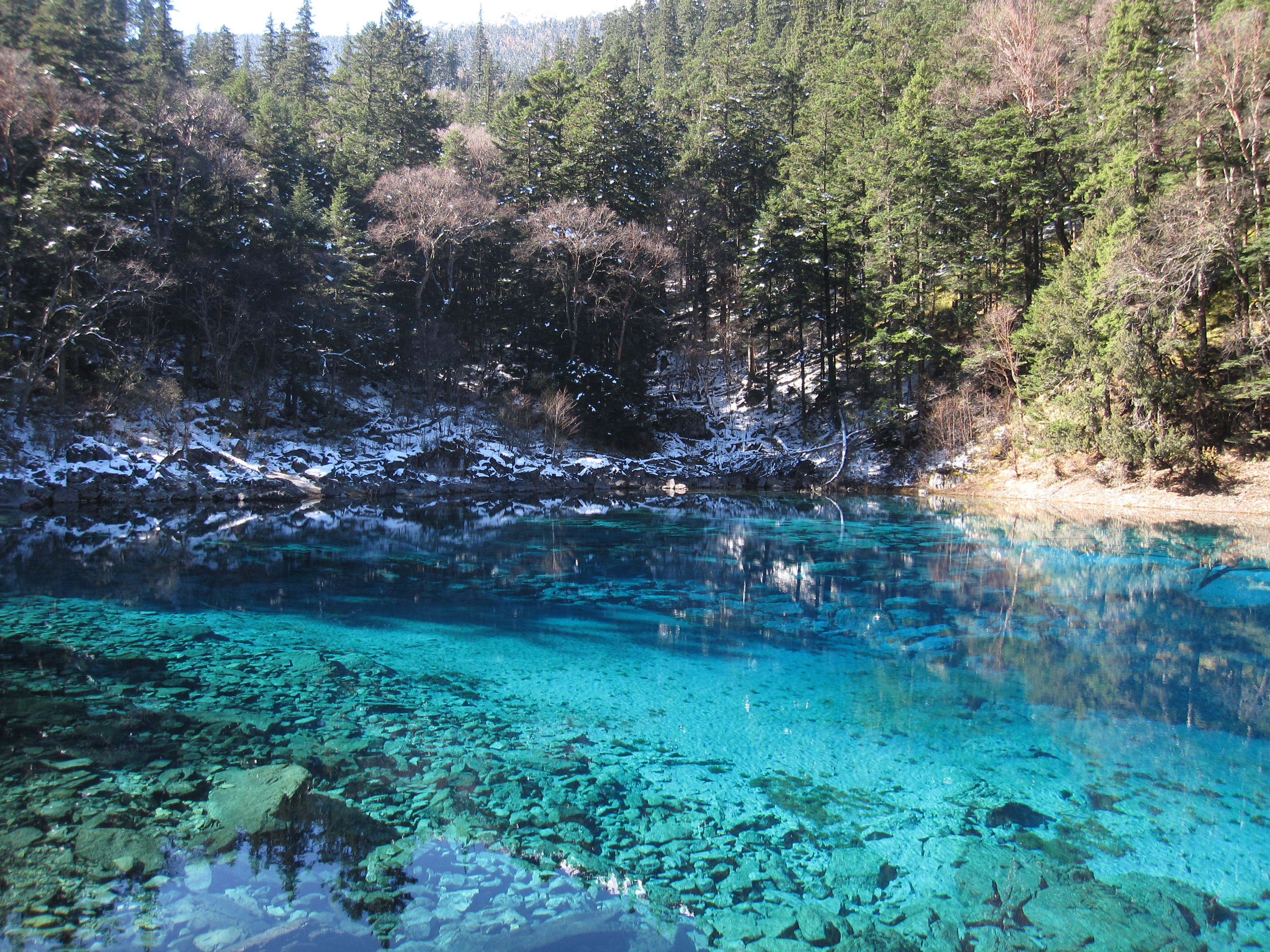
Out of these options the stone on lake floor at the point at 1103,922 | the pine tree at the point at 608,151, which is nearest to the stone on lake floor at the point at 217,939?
the stone on lake floor at the point at 1103,922

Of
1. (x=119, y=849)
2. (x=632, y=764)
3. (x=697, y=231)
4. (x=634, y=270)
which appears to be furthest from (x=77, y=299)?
(x=697, y=231)

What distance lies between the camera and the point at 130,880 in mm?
3578

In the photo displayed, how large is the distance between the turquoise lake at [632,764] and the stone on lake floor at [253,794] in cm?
2

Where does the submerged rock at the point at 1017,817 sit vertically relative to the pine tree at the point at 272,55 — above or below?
below

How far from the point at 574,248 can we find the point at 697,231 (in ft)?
28.6

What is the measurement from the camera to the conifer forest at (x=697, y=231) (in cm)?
1928

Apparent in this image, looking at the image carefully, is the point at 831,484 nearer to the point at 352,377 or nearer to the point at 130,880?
the point at 352,377

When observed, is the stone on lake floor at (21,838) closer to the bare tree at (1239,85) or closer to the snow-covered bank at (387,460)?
the snow-covered bank at (387,460)

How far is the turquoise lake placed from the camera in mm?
3453

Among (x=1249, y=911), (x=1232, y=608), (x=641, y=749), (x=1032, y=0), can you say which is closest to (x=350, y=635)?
(x=641, y=749)

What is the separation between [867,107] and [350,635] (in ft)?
107

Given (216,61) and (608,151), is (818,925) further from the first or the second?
(216,61)

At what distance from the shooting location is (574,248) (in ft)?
91.9

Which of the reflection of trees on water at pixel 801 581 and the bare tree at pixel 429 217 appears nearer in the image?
the reflection of trees on water at pixel 801 581
